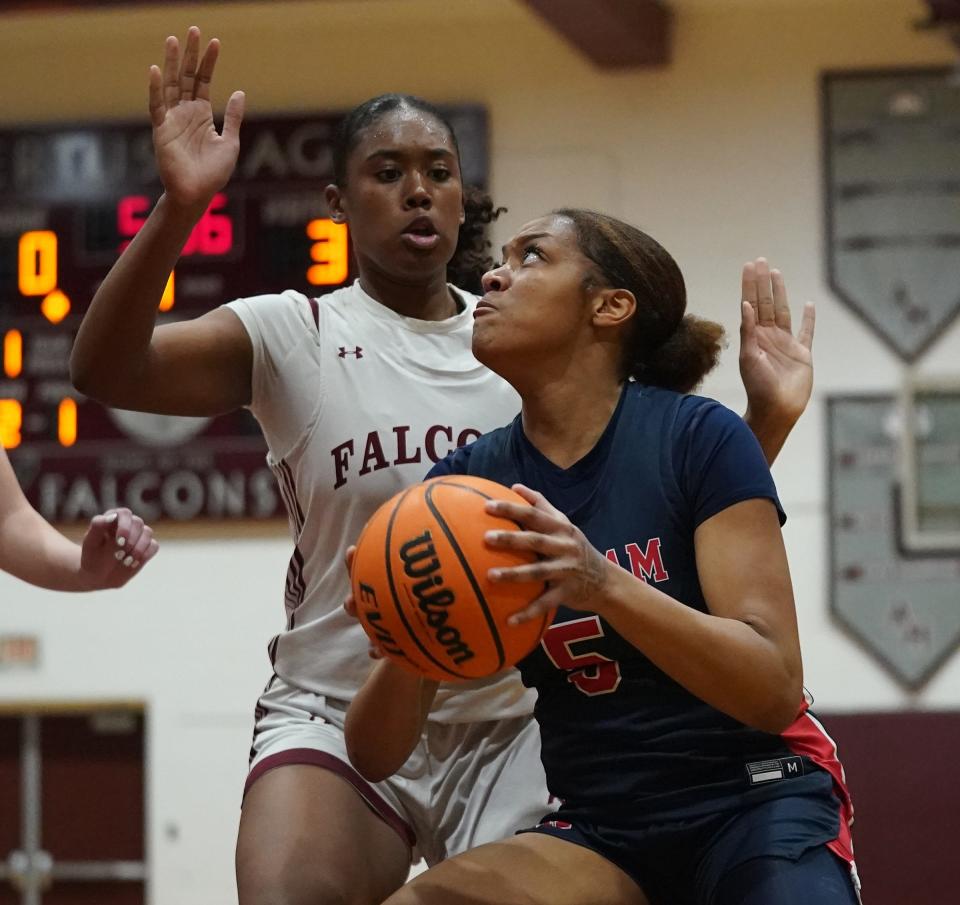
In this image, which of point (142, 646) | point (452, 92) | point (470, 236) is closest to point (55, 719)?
point (142, 646)

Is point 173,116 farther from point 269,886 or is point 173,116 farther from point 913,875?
point 913,875

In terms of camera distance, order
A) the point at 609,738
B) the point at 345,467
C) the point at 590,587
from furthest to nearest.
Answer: the point at 345,467 < the point at 609,738 < the point at 590,587

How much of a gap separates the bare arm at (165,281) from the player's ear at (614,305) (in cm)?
64

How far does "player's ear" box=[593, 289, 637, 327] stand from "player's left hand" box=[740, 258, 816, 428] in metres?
0.41

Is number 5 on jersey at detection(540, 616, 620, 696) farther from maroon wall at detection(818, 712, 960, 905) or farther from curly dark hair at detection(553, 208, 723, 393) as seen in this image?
maroon wall at detection(818, 712, 960, 905)

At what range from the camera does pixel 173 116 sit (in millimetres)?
2578

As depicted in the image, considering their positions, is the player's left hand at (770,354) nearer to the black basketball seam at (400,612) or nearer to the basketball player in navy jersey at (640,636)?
the basketball player in navy jersey at (640,636)

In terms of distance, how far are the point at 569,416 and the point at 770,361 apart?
0.57 metres

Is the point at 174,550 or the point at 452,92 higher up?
the point at 452,92

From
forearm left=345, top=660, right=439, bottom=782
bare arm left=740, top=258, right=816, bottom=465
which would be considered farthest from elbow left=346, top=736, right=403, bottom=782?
bare arm left=740, top=258, right=816, bottom=465

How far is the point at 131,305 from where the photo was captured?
2508 millimetres

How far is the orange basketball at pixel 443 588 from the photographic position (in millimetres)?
2055

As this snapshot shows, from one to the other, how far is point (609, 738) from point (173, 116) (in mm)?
1235

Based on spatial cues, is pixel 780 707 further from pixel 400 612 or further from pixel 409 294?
pixel 409 294
